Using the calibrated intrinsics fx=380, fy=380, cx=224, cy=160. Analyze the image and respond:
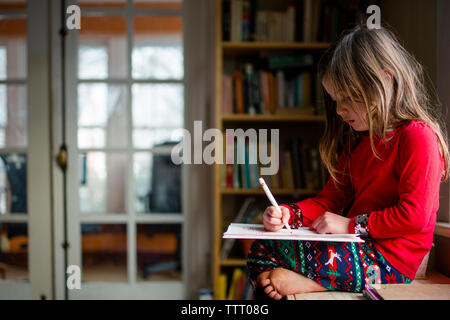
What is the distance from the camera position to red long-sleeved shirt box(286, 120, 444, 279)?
0.78 metres

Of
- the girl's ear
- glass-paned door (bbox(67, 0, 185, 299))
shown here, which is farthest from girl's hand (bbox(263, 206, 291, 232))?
glass-paned door (bbox(67, 0, 185, 299))

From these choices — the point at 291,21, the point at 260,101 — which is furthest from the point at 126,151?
the point at 291,21

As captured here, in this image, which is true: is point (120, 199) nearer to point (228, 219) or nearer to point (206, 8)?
point (228, 219)

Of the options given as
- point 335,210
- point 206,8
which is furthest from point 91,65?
point 335,210

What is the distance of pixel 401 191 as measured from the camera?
81cm

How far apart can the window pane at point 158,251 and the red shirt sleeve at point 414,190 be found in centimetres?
145

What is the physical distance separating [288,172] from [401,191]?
1.07m

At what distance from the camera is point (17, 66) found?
212cm

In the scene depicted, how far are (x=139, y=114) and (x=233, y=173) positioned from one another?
0.66m

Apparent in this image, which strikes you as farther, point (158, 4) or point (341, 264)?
point (158, 4)

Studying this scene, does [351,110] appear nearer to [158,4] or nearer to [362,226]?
[362,226]

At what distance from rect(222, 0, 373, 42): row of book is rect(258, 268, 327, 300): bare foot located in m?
1.31

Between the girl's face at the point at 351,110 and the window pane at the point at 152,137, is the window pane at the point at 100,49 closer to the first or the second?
the window pane at the point at 152,137

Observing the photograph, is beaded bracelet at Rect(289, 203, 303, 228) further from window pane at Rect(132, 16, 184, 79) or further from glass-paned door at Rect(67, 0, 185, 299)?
window pane at Rect(132, 16, 184, 79)
